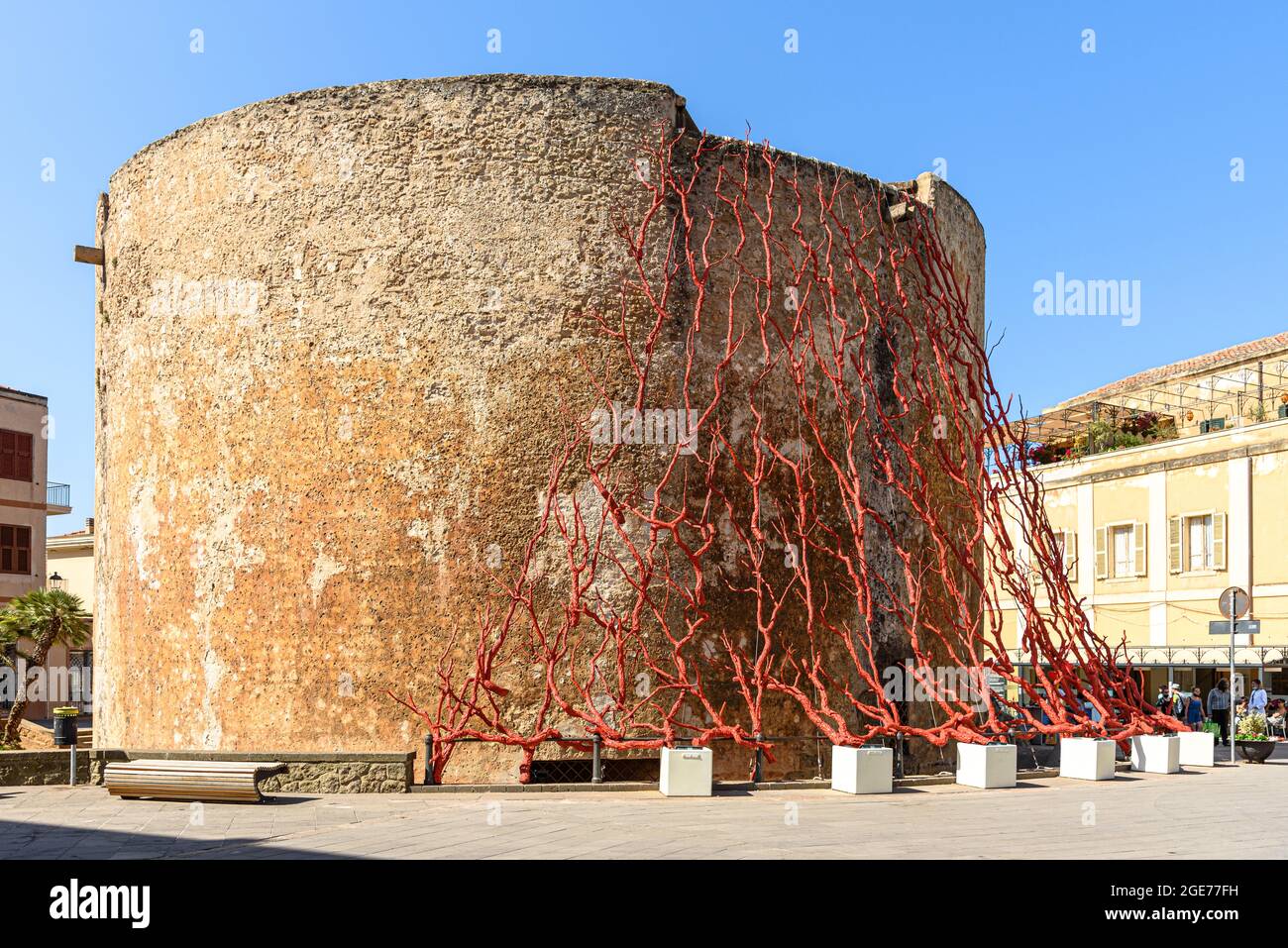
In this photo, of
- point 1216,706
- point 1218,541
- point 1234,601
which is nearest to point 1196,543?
point 1218,541

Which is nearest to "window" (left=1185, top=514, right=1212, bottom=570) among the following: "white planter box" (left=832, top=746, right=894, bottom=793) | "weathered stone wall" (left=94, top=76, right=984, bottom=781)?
"weathered stone wall" (left=94, top=76, right=984, bottom=781)

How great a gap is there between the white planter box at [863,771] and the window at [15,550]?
96.7 ft

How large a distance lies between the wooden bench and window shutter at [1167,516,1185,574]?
22611mm

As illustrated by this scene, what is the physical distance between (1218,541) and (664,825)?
21.3 meters

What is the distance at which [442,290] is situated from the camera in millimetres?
13422

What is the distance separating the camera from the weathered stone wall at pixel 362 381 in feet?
43.1

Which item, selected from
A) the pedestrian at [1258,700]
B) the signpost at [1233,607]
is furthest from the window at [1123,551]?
the signpost at [1233,607]

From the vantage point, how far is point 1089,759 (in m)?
13.2

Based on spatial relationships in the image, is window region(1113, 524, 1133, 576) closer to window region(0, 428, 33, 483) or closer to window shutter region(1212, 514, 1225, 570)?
window shutter region(1212, 514, 1225, 570)

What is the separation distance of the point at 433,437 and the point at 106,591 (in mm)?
5282

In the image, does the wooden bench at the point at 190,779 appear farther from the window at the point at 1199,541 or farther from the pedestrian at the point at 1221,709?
the window at the point at 1199,541

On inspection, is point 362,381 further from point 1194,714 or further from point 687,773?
point 1194,714

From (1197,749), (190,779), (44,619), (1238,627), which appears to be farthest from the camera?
(44,619)
